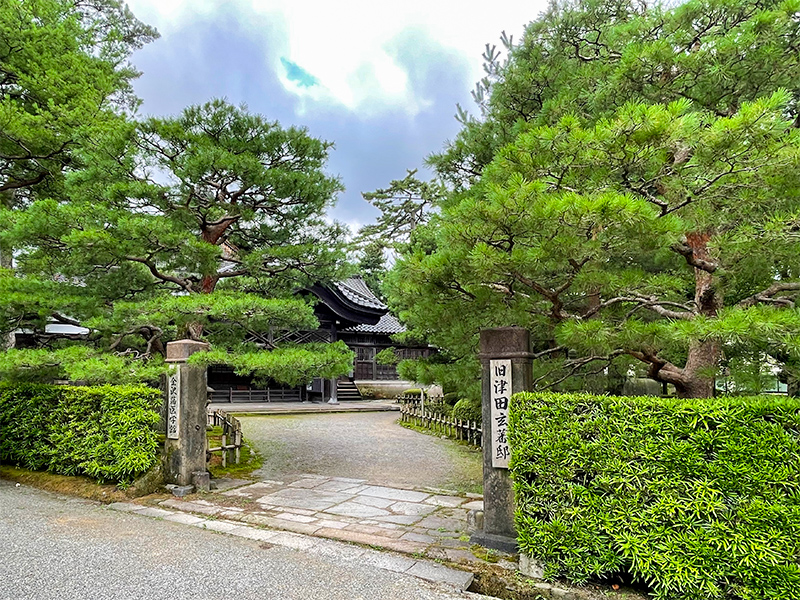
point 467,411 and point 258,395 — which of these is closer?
point 467,411

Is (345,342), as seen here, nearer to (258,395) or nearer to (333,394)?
(333,394)

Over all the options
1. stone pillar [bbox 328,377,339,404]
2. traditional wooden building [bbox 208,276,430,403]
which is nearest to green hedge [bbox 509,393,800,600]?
traditional wooden building [bbox 208,276,430,403]

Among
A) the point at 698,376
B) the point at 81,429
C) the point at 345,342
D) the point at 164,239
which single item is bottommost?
the point at 81,429

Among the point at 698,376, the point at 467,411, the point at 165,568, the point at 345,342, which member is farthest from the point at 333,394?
the point at 698,376

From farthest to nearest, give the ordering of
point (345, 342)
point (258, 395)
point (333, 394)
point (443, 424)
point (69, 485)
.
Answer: point (345, 342)
point (333, 394)
point (258, 395)
point (443, 424)
point (69, 485)

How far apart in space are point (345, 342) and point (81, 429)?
14.2 meters

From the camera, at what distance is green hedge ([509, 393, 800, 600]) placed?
9.69ft

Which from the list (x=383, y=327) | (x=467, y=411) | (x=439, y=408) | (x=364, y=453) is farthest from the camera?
(x=383, y=327)

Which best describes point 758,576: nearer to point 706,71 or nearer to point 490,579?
point 490,579

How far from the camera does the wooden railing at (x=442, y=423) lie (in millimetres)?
10953

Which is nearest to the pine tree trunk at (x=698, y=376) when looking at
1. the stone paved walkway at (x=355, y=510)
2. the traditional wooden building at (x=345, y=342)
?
the stone paved walkway at (x=355, y=510)

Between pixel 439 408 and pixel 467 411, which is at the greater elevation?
pixel 467 411

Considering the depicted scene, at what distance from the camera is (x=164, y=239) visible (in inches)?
251

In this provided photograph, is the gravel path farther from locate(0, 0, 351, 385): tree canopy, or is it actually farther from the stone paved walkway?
locate(0, 0, 351, 385): tree canopy
